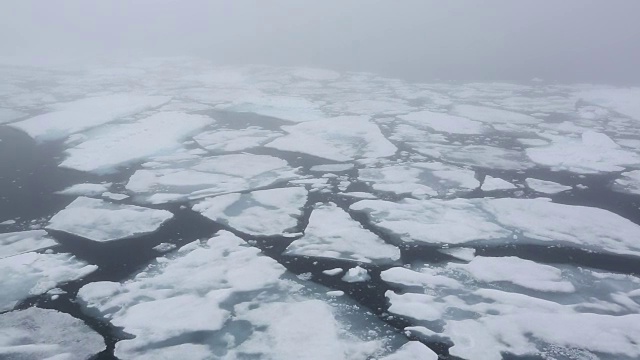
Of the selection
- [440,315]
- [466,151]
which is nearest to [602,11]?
[466,151]

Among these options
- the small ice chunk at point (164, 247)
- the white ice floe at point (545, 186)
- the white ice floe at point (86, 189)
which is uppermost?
the white ice floe at point (545, 186)

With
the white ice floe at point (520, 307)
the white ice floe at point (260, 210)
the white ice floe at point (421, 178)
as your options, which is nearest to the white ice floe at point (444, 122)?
the white ice floe at point (421, 178)

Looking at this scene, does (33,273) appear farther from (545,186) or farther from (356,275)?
(545,186)

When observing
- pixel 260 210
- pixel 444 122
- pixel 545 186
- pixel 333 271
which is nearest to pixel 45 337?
pixel 333 271

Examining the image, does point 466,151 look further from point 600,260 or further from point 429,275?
point 429,275

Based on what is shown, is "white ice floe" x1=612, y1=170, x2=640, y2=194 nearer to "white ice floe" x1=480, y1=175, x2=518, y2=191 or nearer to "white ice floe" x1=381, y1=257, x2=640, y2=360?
"white ice floe" x1=480, y1=175, x2=518, y2=191

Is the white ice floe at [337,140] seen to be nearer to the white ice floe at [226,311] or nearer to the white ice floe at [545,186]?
the white ice floe at [545,186]
